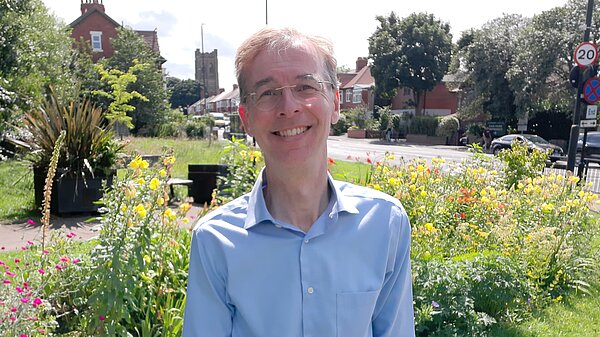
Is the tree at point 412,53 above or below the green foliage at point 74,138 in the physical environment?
above

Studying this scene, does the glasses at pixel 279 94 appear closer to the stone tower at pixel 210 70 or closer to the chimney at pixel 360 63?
the chimney at pixel 360 63

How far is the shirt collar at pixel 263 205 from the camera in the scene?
1.47 meters

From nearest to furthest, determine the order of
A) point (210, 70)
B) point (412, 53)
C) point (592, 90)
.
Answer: point (592, 90) < point (412, 53) < point (210, 70)

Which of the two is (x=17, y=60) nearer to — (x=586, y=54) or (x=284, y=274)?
(x=284, y=274)

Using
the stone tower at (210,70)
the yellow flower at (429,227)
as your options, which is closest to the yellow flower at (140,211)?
the yellow flower at (429,227)

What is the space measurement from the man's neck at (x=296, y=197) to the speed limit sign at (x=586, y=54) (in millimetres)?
10990

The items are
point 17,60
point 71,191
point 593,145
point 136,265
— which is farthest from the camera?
point 593,145

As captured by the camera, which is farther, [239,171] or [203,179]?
[203,179]

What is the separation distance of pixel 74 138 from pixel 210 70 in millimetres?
110870

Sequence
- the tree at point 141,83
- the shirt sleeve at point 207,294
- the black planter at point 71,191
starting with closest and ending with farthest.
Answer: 1. the shirt sleeve at point 207,294
2. the black planter at point 71,191
3. the tree at point 141,83

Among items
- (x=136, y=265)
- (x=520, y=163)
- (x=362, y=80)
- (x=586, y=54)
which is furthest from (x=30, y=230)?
(x=362, y=80)

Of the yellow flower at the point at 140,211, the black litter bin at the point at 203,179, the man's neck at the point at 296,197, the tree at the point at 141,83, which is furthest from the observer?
the tree at the point at 141,83

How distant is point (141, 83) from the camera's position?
3053 cm

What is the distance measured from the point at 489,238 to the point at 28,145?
20.6 feet
